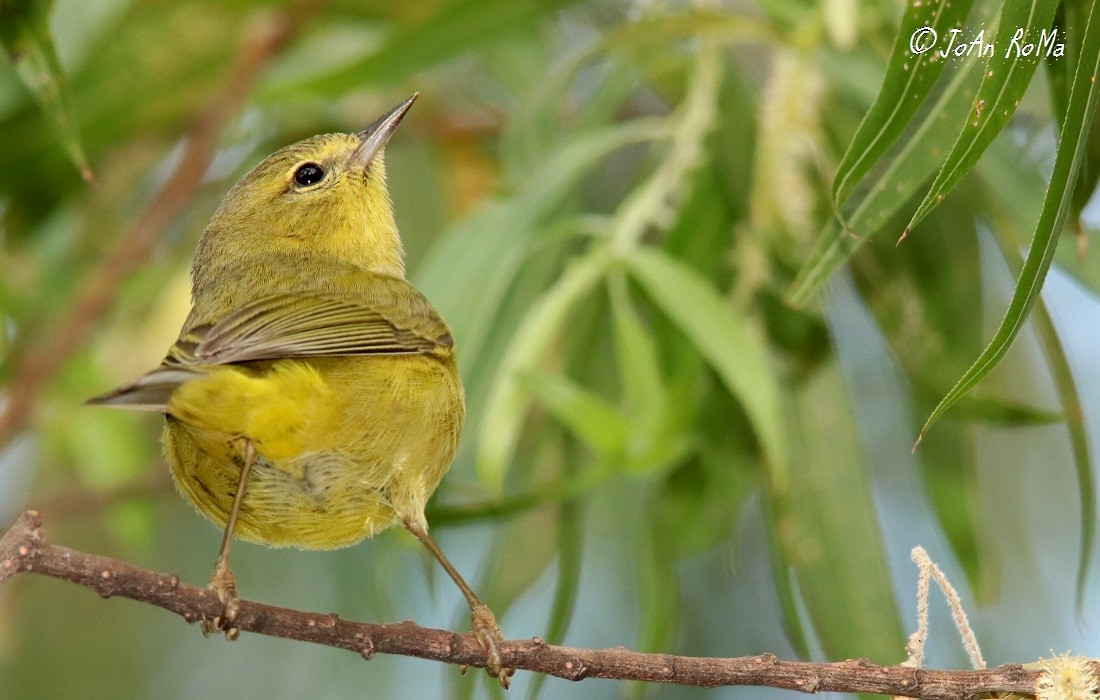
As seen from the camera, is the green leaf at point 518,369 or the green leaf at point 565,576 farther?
the green leaf at point 565,576

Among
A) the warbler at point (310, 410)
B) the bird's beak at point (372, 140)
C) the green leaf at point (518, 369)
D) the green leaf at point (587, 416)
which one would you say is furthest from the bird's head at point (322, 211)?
the green leaf at point (587, 416)

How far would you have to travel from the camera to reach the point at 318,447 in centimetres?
205

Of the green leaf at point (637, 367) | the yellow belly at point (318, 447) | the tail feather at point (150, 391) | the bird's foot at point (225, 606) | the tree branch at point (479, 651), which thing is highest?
the green leaf at point (637, 367)

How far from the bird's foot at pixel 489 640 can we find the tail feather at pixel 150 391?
580 mm

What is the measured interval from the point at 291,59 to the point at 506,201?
1389 millimetres

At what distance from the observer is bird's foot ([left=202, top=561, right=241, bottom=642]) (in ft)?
5.59

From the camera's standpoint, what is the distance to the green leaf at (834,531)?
301cm

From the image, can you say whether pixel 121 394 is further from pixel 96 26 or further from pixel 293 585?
pixel 293 585

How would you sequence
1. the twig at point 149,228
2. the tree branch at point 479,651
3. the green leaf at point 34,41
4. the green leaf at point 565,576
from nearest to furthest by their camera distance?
1. the tree branch at point 479,651
2. the green leaf at point 34,41
3. the green leaf at point 565,576
4. the twig at point 149,228

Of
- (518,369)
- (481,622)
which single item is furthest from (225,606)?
(518,369)

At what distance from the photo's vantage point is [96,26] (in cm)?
315

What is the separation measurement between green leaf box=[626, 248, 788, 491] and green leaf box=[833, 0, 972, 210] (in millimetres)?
991

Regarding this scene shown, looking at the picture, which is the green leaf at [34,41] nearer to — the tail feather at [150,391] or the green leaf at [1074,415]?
the tail feather at [150,391]

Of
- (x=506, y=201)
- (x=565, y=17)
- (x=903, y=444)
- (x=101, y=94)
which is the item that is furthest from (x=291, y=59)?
(x=903, y=444)
